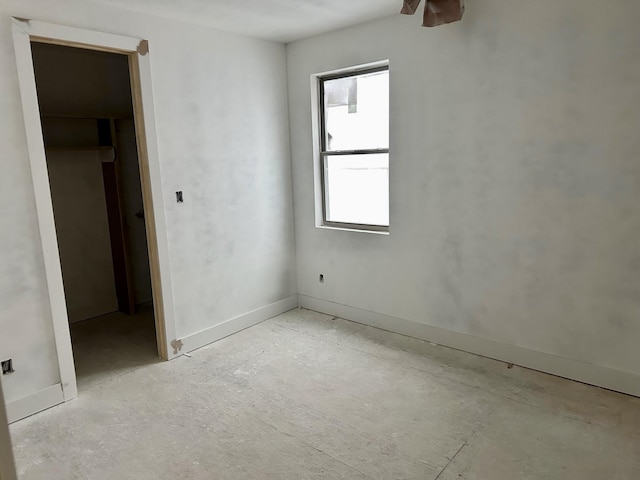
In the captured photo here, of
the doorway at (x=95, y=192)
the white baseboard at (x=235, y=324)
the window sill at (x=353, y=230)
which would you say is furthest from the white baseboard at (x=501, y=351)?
the doorway at (x=95, y=192)

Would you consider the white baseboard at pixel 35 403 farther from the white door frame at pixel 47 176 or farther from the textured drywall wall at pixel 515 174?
the textured drywall wall at pixel 515 174

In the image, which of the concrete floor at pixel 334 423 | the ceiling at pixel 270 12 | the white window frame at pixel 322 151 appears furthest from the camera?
the white window frame at pixel 322 151

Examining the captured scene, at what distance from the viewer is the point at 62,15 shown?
288 cm

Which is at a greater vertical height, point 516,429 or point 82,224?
point 82,224

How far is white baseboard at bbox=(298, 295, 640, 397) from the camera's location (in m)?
2.96

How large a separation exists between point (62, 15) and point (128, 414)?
2648mm

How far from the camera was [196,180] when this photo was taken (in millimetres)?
3746

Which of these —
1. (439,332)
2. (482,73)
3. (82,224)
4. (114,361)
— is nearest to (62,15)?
(82,224)

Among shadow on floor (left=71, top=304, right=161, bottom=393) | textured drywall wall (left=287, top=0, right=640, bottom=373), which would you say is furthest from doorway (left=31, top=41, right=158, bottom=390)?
textured drywall wall (left=287, top=0, right=640, bottom=373)

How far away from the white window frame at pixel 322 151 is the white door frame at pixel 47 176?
1.58 m

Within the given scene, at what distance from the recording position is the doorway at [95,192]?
4.21 m

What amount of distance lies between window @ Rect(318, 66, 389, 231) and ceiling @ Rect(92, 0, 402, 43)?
508 millimetres

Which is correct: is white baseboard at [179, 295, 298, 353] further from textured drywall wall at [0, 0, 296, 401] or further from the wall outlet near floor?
the wall outlet near floor

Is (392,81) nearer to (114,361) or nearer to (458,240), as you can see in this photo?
(458,240)
